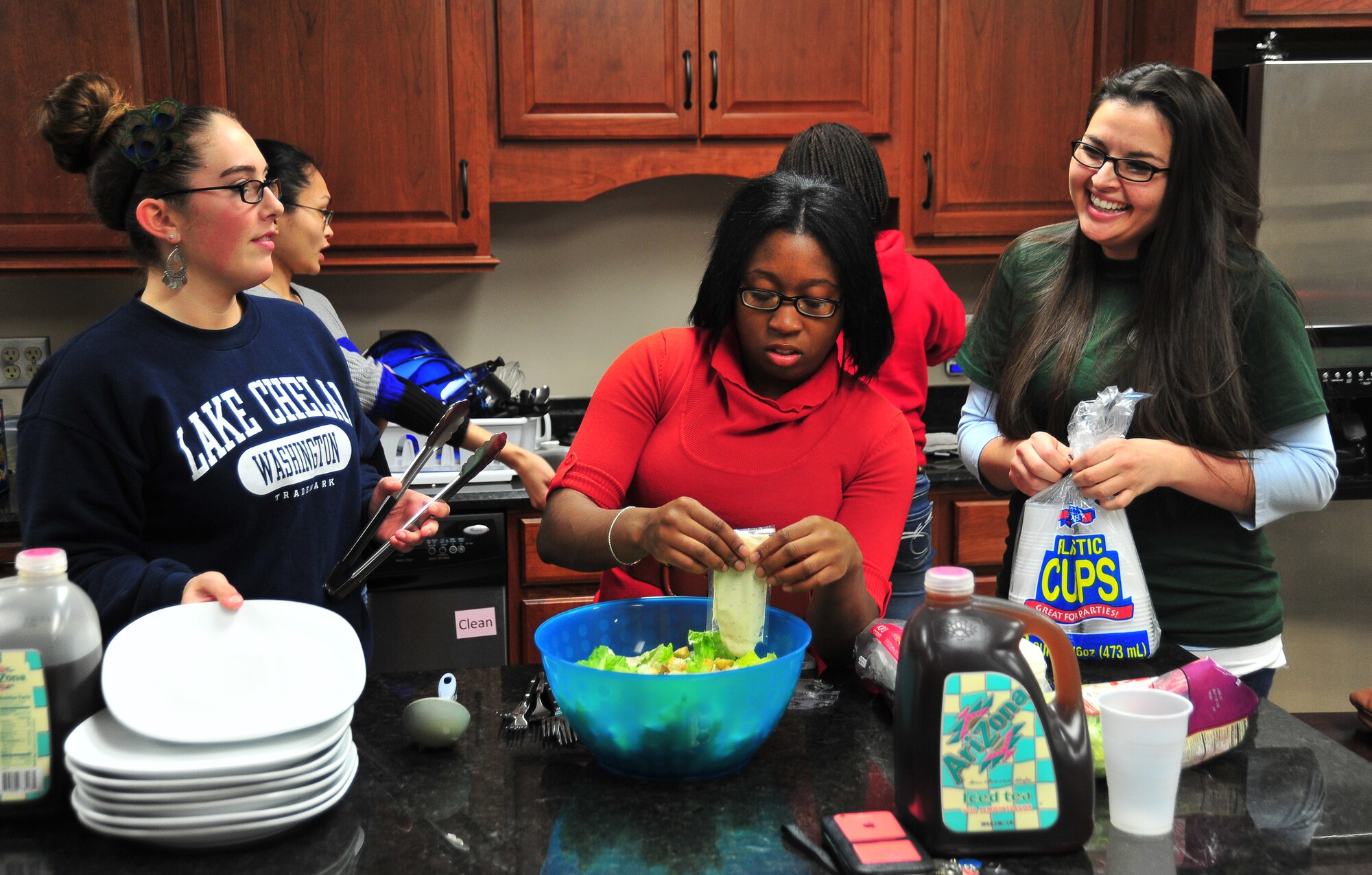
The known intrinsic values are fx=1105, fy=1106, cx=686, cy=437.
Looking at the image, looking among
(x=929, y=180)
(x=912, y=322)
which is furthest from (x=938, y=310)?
(x=929, y=180)

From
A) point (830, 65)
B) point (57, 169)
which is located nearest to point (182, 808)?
point (57, 169)

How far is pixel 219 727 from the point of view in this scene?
3.11 ft

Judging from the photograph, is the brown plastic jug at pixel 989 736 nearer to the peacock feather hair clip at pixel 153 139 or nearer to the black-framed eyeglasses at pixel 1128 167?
the black-framed eyeglasses at pixel 1128 167

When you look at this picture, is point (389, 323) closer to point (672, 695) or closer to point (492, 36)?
point (492, 36)

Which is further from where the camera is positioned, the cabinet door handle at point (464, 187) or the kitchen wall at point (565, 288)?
the kitchen wall at point (565, 288)

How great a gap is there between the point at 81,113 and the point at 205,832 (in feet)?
3.11

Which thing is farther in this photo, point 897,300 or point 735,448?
point 897,300

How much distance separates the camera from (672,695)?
0.95 metres

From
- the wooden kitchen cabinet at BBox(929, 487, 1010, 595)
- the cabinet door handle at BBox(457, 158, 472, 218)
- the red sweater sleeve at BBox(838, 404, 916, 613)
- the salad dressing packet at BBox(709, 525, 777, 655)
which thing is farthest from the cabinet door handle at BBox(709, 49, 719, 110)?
the salad dressing packet at BBox(709, 525, 777, 655)

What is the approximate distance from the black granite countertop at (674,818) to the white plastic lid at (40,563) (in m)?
0.21

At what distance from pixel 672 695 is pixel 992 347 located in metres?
0.89

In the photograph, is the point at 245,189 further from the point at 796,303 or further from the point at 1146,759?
the point at 1146,759

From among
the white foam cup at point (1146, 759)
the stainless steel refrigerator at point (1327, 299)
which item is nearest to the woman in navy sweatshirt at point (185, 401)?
the white foam cup at point (1146, 759)

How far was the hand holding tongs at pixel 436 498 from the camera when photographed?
49.1 inches
